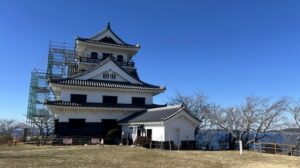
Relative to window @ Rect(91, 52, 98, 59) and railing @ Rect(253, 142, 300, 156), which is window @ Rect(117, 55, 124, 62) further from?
railing @ Rect(253, 142, 300, 156)

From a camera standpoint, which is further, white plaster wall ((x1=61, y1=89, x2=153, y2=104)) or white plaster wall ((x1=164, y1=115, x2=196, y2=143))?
white plaster wall ((x1=61, y1=89, x2=153, y2=104))

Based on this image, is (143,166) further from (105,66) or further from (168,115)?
(105,66)

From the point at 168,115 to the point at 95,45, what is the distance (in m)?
16.2

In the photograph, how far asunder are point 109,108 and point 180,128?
8.77 metres

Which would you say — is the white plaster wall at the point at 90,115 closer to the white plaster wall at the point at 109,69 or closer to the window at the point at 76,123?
the window at the point at 76,123

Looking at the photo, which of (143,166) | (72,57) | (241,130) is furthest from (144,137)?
(72,57)

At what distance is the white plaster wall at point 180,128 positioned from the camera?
65.8 ft

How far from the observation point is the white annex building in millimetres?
20859

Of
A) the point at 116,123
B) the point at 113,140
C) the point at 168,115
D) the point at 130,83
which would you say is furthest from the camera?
the point at 130,83

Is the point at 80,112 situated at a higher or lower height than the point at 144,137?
higher

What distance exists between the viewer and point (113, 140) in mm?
24109

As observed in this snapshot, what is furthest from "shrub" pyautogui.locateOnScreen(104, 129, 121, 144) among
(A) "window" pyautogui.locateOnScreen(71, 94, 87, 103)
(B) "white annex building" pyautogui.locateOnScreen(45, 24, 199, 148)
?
(A) "window" pyautogui.locateOnScreen(71, 94, 87, 103)

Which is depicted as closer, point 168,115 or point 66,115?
point 168,115

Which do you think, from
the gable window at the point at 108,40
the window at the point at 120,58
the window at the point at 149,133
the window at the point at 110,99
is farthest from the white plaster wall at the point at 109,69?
the window at the point at 149,133
